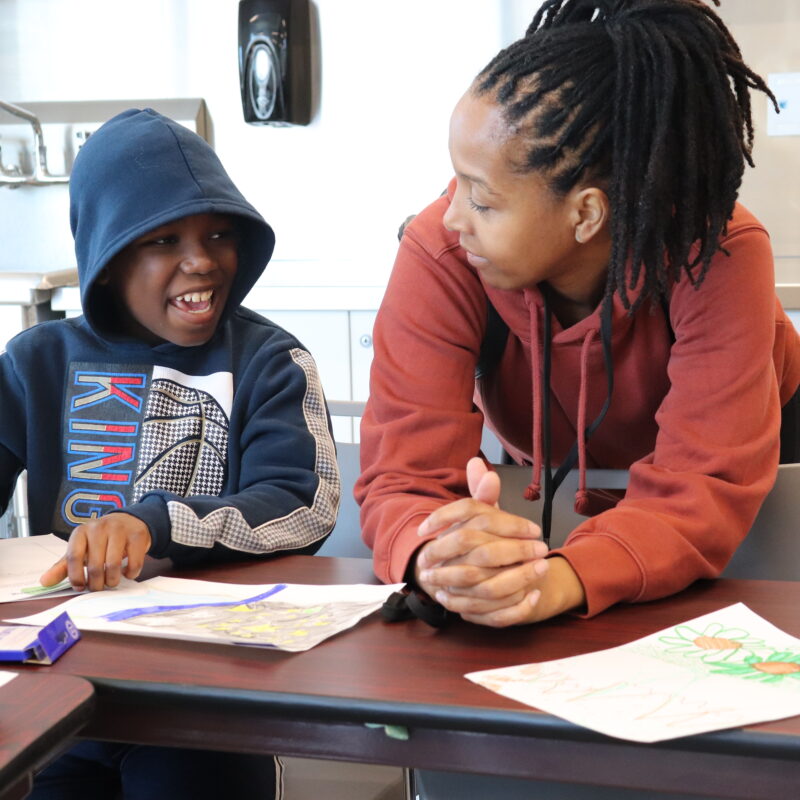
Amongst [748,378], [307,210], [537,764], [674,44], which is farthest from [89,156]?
[307,210]

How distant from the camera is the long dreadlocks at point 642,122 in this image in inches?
40.8

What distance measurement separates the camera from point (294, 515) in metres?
1.18

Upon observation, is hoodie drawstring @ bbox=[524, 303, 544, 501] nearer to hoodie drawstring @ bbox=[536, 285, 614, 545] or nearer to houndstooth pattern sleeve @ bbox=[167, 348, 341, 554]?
hoodie drawstring @ bbox=[536, 285, 614, 545]

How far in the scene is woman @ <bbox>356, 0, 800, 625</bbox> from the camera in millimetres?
1026

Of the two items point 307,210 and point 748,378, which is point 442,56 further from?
point 748,378

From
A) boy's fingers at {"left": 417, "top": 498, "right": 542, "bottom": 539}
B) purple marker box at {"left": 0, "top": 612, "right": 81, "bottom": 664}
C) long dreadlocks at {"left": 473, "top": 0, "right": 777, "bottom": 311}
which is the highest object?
long dreadlocks at {"left": 473, "top": 0, "right": 777, "bottom": 311}

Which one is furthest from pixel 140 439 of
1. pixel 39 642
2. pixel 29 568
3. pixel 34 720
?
pixel 34 720

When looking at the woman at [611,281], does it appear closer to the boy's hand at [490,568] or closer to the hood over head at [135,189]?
the boy's hand at [490,568]

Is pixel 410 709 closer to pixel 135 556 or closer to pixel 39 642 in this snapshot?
pixel 39 642

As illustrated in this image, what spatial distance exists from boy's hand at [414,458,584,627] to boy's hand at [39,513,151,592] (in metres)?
0.28

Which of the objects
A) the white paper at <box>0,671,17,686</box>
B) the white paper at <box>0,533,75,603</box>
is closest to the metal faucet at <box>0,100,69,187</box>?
the white paper at <box>0,533,75,603</box>

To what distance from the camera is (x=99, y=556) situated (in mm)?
978

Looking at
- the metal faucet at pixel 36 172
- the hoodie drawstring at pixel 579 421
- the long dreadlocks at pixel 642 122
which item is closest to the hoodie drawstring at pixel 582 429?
the hoodie drawstring at pixel 579 421

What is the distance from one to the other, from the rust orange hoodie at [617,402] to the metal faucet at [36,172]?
2106mm
